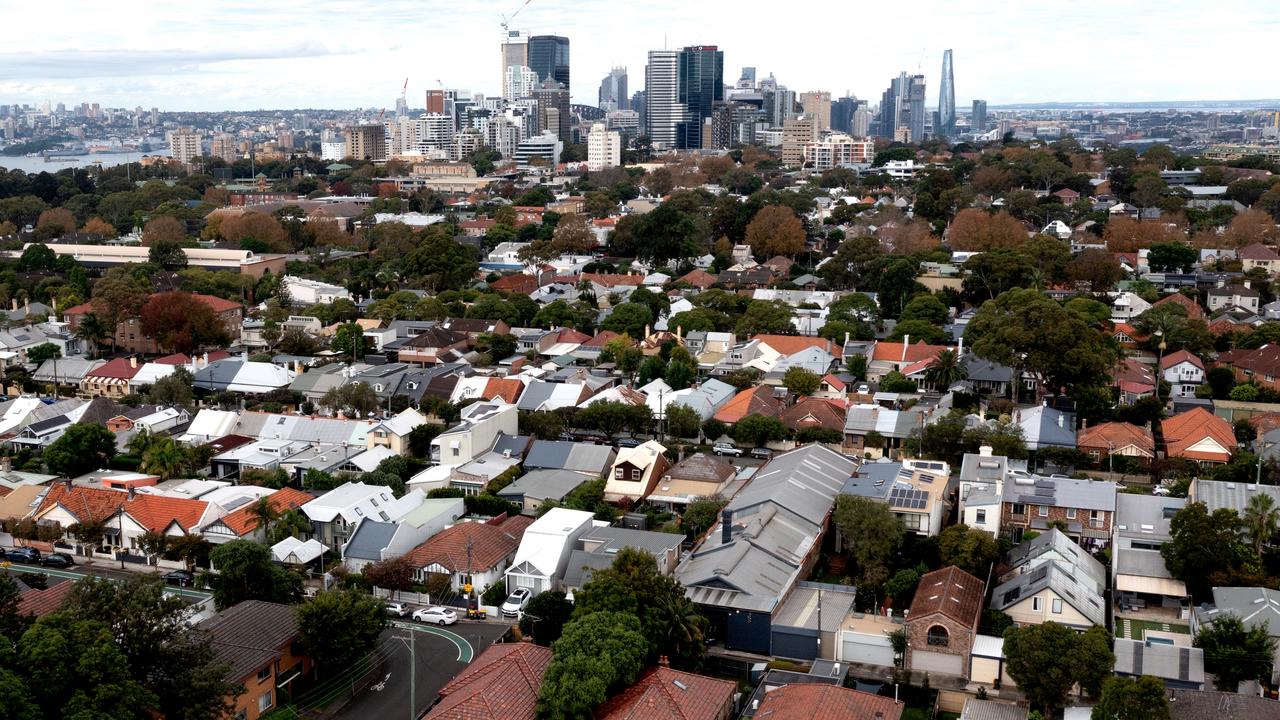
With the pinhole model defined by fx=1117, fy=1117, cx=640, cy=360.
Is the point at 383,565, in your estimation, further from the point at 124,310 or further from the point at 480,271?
the point at 480,271

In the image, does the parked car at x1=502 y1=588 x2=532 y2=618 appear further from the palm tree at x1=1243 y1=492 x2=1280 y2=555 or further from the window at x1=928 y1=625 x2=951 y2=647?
the palm tree at x1=1243 y1=492 x2=1280 y2=555

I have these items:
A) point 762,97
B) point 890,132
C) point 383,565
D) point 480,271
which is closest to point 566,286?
point 480,271

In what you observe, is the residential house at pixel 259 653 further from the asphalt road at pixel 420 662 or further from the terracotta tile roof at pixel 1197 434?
the terracotta tile roof at pixel 1197 434

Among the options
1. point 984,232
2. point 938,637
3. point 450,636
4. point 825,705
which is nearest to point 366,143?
point 984,232

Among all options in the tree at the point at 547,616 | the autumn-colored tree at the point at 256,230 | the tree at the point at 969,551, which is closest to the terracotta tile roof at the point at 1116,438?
the tree at the point at 969,551

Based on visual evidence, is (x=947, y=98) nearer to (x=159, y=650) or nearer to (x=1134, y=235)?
(x=1134, y=235)

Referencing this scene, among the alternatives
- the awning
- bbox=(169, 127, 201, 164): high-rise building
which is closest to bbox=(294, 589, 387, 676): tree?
the awning

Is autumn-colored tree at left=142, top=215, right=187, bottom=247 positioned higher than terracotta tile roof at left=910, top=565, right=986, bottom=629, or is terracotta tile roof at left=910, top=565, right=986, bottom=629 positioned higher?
autumn-colored tree at left=142, top=215, right=187, bottom=247
